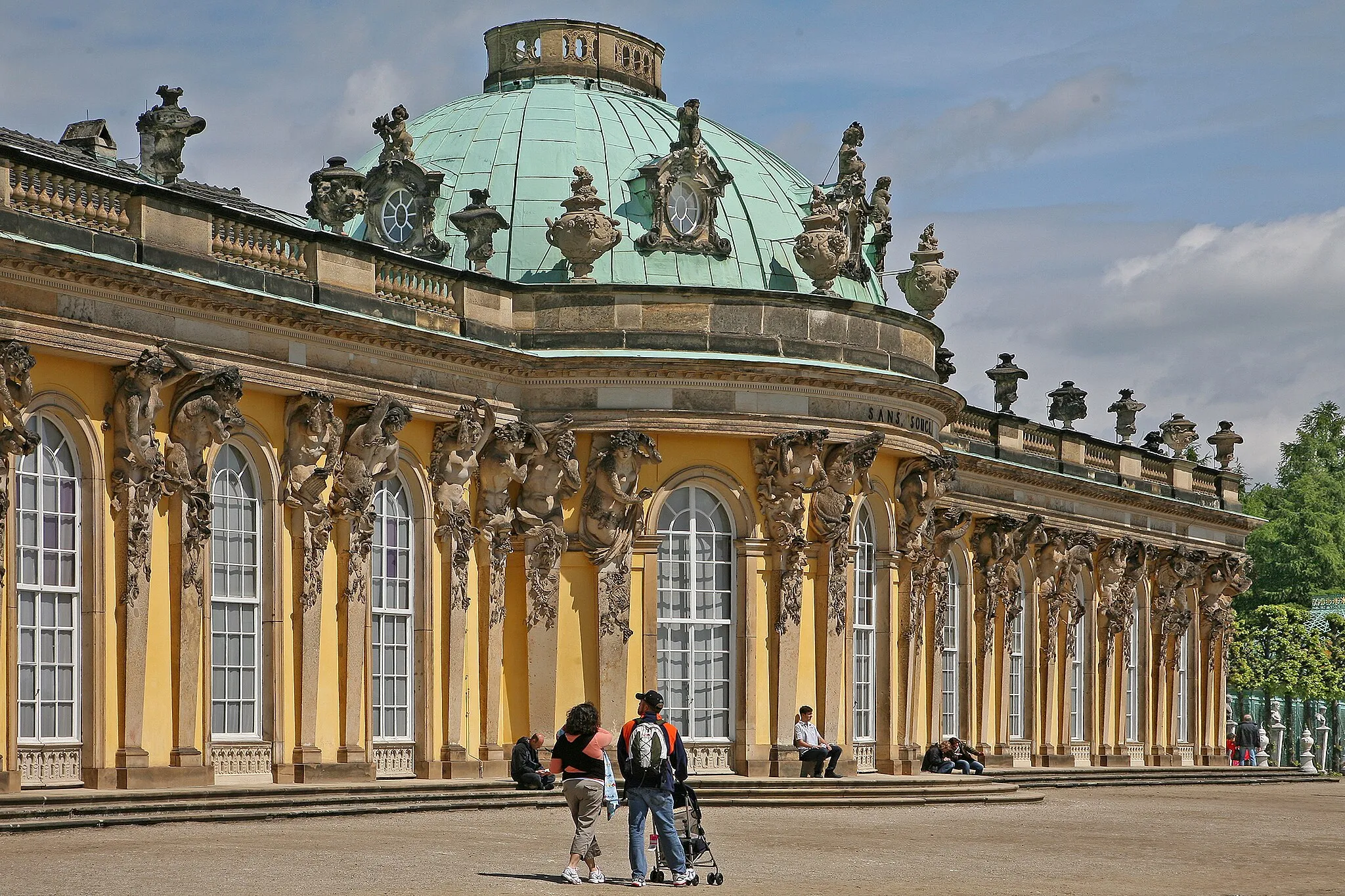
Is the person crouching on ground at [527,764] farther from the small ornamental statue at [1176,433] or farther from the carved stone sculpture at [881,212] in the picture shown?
the small ornamental statue at [1176,433]

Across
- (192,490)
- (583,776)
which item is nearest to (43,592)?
(192,490)

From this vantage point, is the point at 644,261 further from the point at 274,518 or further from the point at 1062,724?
the point at 1062,724

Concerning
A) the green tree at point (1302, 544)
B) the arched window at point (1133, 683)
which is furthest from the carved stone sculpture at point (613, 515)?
the green tree at point (1302, 544)

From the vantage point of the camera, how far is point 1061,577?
157 ft

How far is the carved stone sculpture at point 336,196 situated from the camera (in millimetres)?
32375

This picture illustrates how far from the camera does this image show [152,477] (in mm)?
26500

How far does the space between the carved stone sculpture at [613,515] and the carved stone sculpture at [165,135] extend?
741cm

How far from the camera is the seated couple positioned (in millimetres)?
37781

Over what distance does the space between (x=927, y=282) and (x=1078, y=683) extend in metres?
13.8

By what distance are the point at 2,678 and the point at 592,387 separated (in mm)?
11299

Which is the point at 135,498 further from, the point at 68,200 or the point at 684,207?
the point at 684,207

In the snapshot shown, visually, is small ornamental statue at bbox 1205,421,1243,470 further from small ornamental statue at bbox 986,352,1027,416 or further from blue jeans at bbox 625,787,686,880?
blue jeans at bbox 625,787,686,880

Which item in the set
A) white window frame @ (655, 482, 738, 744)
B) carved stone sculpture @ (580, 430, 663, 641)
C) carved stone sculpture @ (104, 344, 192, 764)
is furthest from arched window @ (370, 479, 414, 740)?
carved stone sculpture @ (104, 344, 192, 764)

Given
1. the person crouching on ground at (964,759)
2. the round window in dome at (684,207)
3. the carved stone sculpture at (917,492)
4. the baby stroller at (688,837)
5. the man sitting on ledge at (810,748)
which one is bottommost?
the person crouching on ground at (964,759)
